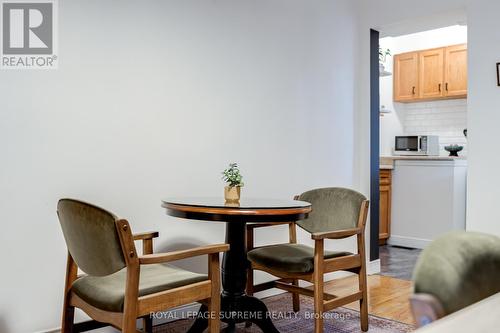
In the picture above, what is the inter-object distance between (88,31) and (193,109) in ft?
2.57

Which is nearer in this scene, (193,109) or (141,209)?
(141,209)

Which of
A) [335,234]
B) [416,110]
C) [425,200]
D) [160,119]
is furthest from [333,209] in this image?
[416,110]

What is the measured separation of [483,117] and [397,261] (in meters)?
1.86

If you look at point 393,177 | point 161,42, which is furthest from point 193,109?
point 393,177

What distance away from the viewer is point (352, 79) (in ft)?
13.5

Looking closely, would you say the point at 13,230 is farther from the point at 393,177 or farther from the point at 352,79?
the point at 393,177

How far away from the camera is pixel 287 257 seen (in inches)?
102

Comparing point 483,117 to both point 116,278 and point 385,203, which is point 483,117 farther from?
point 116,278

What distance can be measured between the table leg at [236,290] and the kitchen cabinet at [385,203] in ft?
10.5

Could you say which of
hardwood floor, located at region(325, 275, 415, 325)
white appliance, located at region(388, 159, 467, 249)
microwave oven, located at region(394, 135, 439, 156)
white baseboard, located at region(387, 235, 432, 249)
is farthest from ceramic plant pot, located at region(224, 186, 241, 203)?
microwave oven, located at region(394, 135, 439, 156)

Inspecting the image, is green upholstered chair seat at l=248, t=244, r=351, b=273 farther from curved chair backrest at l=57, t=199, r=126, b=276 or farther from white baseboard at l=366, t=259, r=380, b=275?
white baseboard at l=366, t=259, r=380, b=275

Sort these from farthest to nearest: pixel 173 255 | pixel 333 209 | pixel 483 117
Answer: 1. pixel 483 117
2. pixel 333 209
3. pixel 173 255

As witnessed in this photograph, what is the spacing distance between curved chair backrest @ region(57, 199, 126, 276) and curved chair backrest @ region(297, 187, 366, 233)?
158cm

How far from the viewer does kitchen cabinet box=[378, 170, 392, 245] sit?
17.6ft
